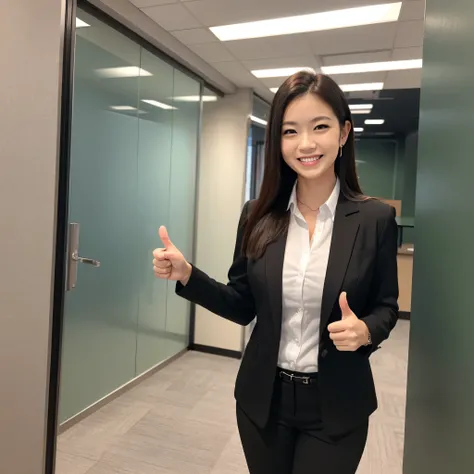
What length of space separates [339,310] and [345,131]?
1.59 feet

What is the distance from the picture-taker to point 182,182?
3.84 metres

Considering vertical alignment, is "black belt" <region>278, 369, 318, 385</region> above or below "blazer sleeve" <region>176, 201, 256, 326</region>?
below

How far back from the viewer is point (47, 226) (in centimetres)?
182

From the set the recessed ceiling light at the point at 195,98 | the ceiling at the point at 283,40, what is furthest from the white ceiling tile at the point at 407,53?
the recessed ceiling light at the point at 195,98

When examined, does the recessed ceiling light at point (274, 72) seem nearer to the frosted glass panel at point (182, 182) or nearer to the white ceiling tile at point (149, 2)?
the frosted glass panel at point (182, 182)

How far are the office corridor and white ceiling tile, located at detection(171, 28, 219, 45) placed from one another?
2.64m

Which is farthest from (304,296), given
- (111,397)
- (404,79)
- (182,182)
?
(404,79)

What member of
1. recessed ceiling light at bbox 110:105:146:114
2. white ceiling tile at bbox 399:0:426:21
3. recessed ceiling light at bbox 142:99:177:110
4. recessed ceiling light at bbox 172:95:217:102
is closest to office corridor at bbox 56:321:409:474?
recessed ceiling light at bbox 110:105:146:114

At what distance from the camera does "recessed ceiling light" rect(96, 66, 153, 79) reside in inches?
106

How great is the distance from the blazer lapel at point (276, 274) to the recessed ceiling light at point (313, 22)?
1984mm

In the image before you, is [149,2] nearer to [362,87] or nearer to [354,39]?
[354,39]

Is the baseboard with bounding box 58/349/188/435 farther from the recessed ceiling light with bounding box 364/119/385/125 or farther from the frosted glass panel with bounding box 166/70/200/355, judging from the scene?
the recessed ceiling light with bounding box 364/119/385/125

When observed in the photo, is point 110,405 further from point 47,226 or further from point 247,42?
point 247,42

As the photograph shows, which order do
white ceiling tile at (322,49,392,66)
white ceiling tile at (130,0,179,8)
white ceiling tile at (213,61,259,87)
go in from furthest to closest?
white ceiling tile at (213,61,259,87) < white ceiling tile at (322,49,392,66) < white ceiling tile at (130,0,179,8)
